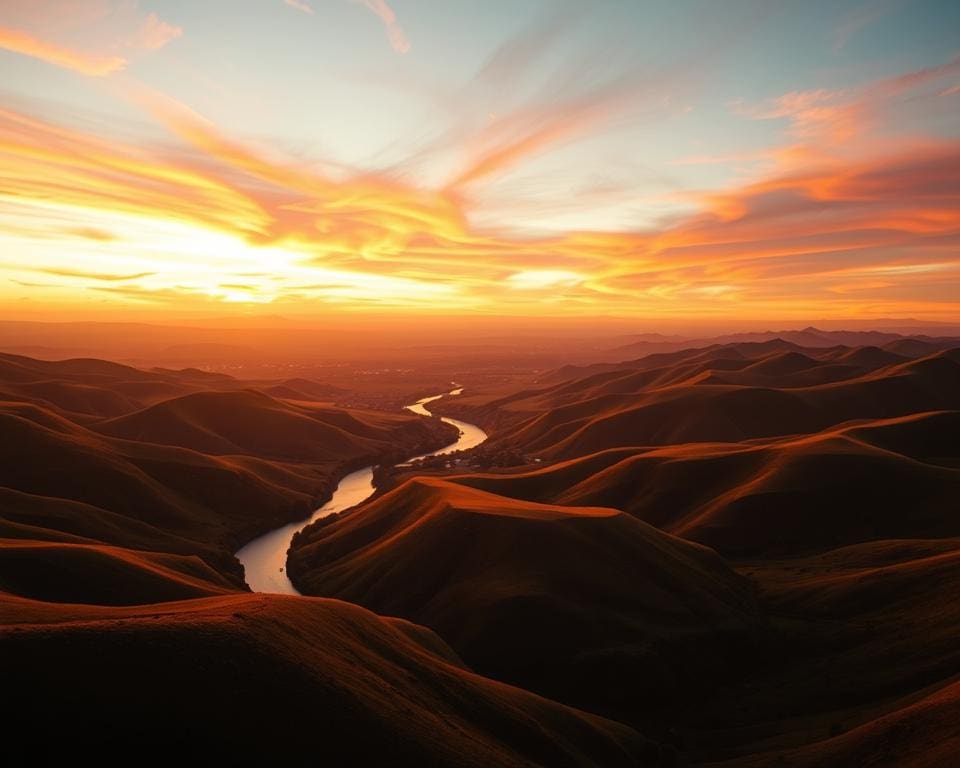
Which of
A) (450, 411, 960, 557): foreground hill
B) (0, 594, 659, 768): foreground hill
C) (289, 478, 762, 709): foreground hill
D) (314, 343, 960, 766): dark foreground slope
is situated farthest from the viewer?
(450, 411, 960, 557): foreground hill

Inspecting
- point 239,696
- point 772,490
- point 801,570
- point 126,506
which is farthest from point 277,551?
point 772,490

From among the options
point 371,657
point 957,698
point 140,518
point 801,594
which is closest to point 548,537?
point 801,594

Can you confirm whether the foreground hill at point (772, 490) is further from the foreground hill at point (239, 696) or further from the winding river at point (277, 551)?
A: the foreground hill at point (239, 696)

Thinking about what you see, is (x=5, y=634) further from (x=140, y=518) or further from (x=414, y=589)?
(x=140, y=518)

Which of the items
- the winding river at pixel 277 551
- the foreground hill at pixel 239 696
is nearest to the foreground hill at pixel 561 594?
the winding river at pixel 277 551

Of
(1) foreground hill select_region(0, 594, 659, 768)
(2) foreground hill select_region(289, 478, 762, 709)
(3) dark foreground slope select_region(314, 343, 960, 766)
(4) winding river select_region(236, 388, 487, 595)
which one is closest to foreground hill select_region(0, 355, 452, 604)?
(4) winding river select_region(236, 388, 487, 595)

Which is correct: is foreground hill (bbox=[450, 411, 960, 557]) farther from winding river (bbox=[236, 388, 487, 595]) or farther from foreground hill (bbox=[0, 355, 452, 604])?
foreground hill (bbox=[0, 355, 452, 604])
